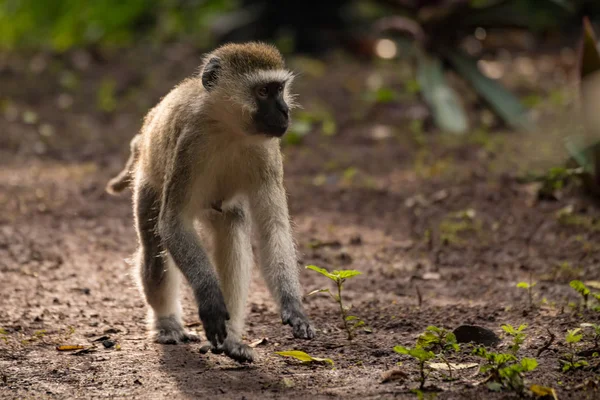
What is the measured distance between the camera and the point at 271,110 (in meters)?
4.88

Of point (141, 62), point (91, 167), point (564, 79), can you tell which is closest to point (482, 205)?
point (91, 167)

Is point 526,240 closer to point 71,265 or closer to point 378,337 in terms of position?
point 378,337

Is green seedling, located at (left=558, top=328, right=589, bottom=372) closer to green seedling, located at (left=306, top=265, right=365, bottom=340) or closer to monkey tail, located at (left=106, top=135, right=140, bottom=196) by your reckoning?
green seedling, located at (left=306, top=265, right=365, bottom=340)

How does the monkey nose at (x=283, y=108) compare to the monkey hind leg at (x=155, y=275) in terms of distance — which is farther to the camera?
the monkey hind leg at (x=155, y=275)

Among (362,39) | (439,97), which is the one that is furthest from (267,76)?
(362,39)

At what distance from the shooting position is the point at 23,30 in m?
15.0

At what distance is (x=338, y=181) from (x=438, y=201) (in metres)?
1.22

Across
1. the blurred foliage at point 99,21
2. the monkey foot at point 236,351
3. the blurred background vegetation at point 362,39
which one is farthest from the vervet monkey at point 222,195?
the blurred foliage at point 99,21

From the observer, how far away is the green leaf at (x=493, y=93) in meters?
9.39

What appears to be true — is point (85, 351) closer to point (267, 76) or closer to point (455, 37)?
point (267, 76)

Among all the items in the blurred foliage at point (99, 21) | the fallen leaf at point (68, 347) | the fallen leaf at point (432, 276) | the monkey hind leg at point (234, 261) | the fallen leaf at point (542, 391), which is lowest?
the fallen leaf at point (432, 276)

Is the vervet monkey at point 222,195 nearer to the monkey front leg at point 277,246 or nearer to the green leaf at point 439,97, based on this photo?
the monkey front leg at point 277,246

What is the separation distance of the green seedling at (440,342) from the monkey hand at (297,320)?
22.2 inches

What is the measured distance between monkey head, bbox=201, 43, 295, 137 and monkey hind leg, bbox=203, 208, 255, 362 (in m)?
0.58
